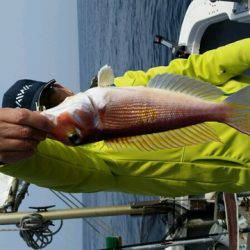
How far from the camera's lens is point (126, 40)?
102 ft

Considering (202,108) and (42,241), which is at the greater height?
(202,108)

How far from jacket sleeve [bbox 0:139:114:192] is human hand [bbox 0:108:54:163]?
0.33 m

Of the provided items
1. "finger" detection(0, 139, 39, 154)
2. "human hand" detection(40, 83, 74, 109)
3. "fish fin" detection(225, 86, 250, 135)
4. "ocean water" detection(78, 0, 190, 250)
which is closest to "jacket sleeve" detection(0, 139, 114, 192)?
"human hand" detection(40, 83, 74, 109)

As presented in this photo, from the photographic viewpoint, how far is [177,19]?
20.7 m

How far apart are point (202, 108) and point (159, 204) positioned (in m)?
3.78

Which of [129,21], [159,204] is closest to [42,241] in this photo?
[159,204]

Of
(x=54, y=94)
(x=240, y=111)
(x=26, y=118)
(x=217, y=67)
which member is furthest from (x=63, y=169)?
(x=217, y=67)

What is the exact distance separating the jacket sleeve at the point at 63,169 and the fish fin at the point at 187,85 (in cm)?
59

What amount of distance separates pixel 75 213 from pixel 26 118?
136 inches

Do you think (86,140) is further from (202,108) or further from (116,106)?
(202,108)

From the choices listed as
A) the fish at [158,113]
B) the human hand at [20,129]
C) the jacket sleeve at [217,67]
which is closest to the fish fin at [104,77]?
the fish at [158,113]

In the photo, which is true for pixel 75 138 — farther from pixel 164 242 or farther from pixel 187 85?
pixel 164 242

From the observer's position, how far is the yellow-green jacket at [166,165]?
236 cm

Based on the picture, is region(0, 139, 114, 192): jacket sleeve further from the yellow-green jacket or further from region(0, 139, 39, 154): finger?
region(0, 139, 39, 154): finger
